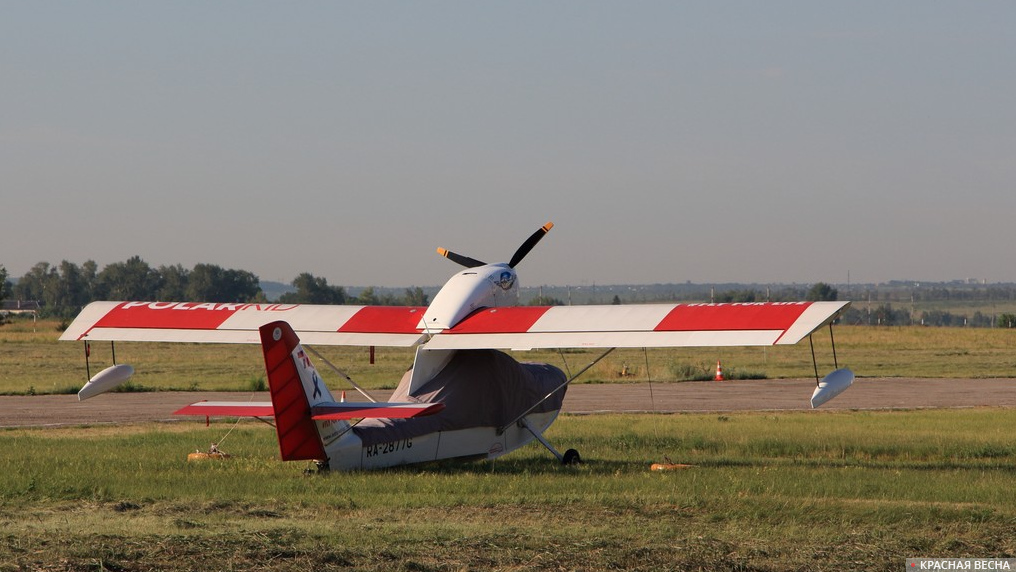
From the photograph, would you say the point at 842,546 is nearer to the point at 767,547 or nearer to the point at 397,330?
the point at 767,547

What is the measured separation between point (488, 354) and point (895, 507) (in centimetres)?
612

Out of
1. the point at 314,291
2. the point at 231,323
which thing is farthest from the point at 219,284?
the point at 231,323

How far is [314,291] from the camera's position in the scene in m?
115

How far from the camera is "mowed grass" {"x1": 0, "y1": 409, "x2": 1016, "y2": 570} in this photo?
8477 millimetres

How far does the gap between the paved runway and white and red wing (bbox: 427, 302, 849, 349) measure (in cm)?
945

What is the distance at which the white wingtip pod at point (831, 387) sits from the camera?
13695 millimetres

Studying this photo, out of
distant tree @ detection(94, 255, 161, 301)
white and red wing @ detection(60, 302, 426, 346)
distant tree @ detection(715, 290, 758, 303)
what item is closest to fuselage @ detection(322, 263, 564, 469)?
white and red wing @ detection(60, 302, 426, 346)

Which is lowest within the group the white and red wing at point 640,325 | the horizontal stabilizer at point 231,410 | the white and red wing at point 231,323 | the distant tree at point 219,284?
the horizontal stabilizer at point 231,410

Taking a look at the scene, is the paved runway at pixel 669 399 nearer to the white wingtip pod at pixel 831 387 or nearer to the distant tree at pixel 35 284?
the white wingtip pod at pixel 831 387

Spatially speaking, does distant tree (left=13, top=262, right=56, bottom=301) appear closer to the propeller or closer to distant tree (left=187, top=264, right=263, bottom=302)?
distant tree (left=187, top=264, right=263, bottom=302)

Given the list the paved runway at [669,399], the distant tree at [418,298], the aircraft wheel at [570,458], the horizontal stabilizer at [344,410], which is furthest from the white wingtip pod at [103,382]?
the distant tree at [418,298]

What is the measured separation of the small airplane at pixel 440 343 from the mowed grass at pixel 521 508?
471mm

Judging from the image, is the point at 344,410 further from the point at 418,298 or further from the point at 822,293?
the point at 822,293

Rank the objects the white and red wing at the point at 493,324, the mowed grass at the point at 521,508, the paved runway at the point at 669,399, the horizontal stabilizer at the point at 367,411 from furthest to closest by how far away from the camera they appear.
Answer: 1. the paved runway at the point at 669,399
2. the white and red wing at the point at 493,324
3. the horizontal stabilizer at the point at 367,411
4. the mowed grass at the point at 521,508
